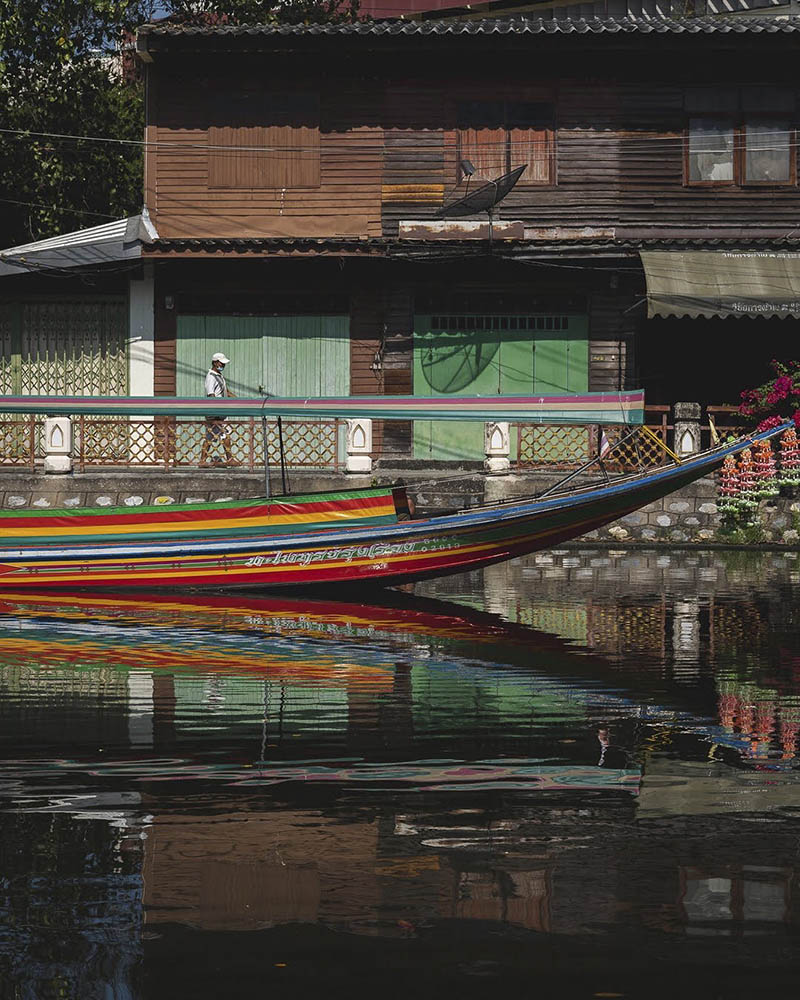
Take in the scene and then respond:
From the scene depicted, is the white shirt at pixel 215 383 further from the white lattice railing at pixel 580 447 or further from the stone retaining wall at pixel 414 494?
the white lattice railing at pixel 580 447

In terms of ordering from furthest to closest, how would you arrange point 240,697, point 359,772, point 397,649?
point 397,649 → point 240,697 → point 359,772

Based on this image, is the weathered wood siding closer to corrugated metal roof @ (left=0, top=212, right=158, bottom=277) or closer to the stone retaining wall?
corrugated metal roof @ (left=0, top=212, right=158, bottom=277)

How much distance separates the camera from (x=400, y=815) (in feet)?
21.6

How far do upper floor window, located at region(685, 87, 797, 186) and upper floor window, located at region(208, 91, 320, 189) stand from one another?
5.65 m

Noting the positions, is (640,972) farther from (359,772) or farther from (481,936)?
(359,772)

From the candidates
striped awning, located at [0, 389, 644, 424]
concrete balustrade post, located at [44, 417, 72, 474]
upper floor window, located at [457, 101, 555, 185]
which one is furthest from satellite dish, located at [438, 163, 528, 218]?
striped awning, located at [0, 389, 644, 424]

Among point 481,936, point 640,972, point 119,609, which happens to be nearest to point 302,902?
point 481,936

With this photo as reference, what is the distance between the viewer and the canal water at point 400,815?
193 inches

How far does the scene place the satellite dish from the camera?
20984 millimetres

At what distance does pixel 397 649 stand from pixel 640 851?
617cm

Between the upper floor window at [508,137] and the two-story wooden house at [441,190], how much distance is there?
A: 0.02 metres

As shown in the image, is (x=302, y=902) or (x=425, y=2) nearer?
(x=302, y=902)

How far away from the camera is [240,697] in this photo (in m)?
9.76

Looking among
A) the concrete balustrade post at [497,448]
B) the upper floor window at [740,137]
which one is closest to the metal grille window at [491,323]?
the concrete balustrade post at [497,448]
